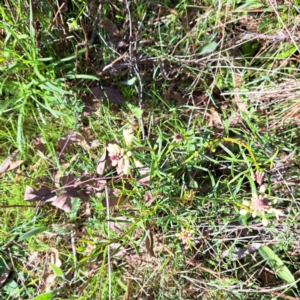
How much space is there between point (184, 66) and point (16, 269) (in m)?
1.39

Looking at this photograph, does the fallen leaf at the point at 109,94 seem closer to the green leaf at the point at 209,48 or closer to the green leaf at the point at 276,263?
the green leaf at the point at 209,48

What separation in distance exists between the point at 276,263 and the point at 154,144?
0.87 metres

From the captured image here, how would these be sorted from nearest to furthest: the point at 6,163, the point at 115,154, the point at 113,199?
the point at 115,154 < the point at 113,199 < the point at 6,163

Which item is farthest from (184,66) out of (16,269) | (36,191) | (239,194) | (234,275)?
(16,269)

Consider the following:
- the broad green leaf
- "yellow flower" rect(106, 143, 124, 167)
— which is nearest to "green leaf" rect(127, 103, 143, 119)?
the broad green leaf

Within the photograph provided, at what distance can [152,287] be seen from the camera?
1944mm

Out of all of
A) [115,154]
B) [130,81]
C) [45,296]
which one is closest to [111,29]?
[130,81]

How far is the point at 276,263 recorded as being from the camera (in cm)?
192

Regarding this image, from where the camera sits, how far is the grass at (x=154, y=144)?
1842 millimetres

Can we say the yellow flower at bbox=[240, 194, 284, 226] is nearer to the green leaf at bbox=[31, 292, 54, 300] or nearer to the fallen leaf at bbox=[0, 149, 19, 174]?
the green leaf at bbox=[31, 292, 54, 300]

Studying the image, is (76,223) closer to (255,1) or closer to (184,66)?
(184,66)

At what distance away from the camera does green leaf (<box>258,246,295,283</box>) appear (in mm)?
1904

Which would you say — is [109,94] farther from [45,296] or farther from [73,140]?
[45,296]

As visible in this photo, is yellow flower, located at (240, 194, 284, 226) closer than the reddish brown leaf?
Yes
